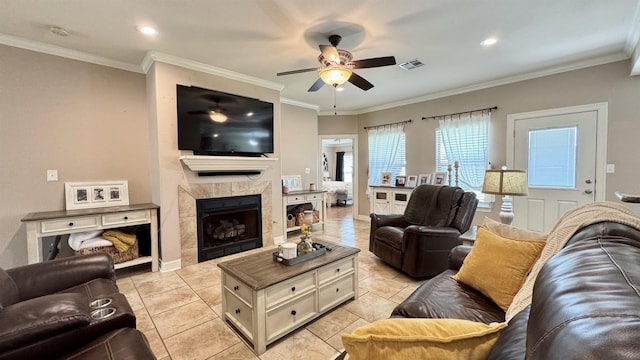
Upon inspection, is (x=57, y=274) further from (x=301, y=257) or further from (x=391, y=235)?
(x=391, y=235)

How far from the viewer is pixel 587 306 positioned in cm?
52

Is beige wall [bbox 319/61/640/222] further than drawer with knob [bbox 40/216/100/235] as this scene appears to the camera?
Yes

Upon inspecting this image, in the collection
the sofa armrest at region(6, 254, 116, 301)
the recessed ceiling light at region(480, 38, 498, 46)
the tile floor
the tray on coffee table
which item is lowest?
the tile floor

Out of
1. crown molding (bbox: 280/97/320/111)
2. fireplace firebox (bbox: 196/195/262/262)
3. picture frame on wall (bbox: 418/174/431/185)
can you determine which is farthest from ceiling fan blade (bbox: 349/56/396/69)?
picture frame on wall (bbox: 418/174/431/185)

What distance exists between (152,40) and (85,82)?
1.11 metres

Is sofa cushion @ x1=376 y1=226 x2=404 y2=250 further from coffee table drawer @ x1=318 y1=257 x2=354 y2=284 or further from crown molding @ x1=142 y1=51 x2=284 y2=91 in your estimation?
crown molding @ x1=142 y1=51 x2=284 y2=91

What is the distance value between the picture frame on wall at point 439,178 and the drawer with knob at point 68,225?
4.92m

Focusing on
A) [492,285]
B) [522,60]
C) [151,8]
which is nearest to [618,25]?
[522,60]

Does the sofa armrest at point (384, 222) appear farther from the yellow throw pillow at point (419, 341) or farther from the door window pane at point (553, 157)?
the yellow throw pillow at point (419, 341)

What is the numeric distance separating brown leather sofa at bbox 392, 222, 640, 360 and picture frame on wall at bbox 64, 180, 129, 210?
3931mm

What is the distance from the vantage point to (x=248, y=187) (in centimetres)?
391

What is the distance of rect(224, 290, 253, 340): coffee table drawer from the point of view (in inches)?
73.9

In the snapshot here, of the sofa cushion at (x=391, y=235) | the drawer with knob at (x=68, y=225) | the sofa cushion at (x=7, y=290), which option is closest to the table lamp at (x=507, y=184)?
the sofa cushion at (x=391, y=235)

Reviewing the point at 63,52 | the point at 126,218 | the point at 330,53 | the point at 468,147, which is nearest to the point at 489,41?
the point at 330,53
